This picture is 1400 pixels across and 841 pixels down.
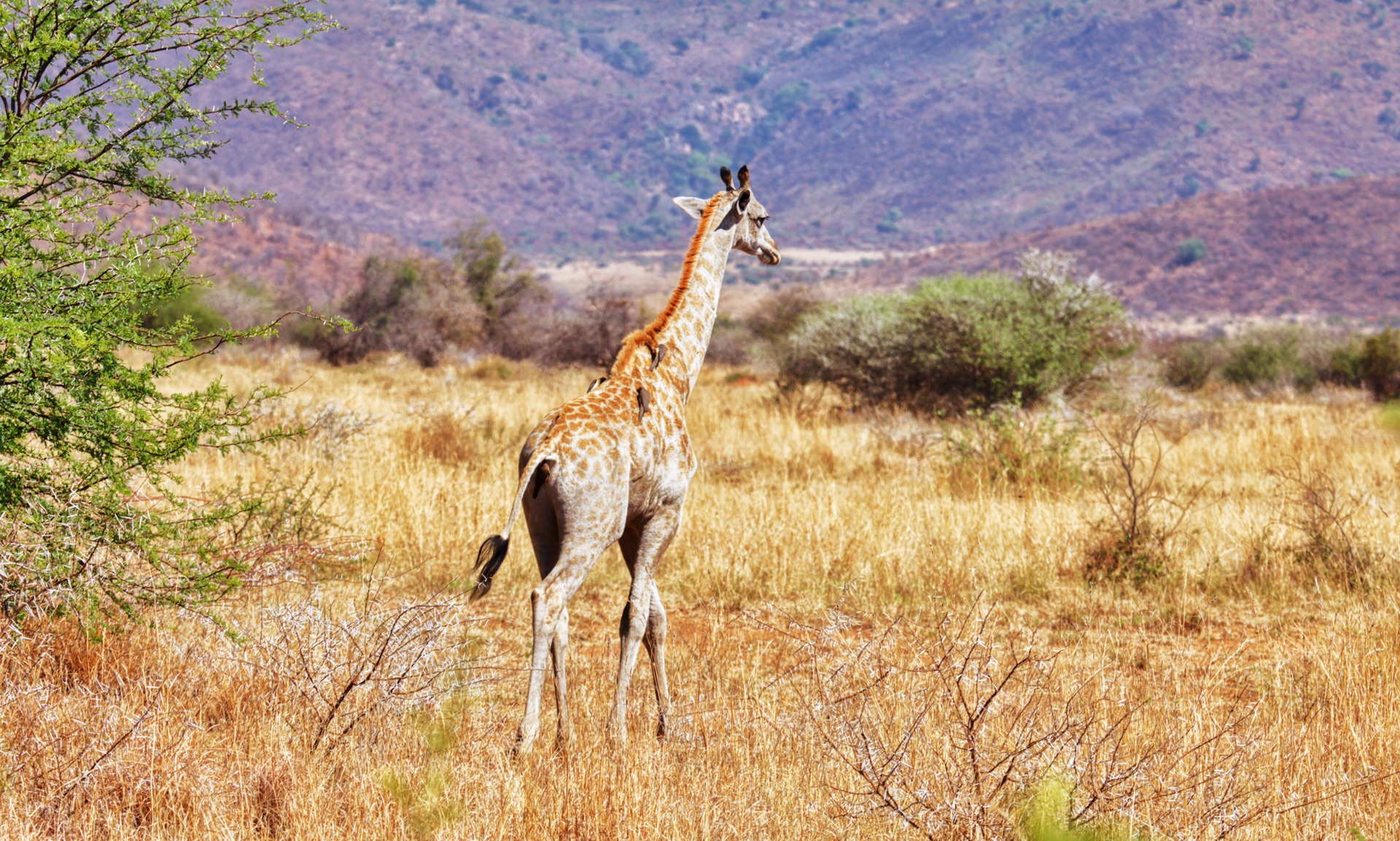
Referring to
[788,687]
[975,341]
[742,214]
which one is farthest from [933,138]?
[788,687]

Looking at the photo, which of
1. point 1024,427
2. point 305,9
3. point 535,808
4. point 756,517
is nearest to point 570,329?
point 1024,427

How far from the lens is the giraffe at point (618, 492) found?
4.18 metres

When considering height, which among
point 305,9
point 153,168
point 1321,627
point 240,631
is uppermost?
point 305,9

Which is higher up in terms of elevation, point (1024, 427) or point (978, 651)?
point (1024, 427)

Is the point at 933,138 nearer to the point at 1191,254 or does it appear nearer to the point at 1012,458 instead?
the point at 1191,254

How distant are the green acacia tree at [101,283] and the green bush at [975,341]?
1039cm

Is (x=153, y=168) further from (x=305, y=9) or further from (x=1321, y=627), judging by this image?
(x=1321, y=627)

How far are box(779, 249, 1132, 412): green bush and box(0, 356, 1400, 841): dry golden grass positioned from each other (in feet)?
14.6

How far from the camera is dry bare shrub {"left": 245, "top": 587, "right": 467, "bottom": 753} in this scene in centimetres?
418

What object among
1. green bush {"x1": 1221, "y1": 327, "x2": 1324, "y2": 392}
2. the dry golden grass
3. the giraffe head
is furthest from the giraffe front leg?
green bush {"x1": 1221, "y1": 327, "x2": 1324, "y2": 392}

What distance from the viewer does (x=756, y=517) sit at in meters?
8.74

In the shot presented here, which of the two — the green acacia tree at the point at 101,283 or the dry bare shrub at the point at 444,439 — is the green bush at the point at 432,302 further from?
the green acacia tree at the point at 101,283

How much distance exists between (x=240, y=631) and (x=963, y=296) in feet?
39.0

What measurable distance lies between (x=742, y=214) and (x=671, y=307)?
31.7 inches
